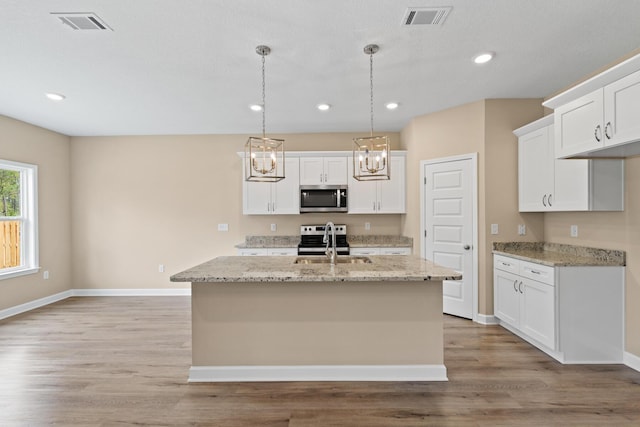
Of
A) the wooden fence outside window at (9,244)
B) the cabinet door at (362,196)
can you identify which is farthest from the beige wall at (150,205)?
the cabinet door at (362,196)

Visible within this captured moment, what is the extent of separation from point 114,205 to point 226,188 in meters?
1.95

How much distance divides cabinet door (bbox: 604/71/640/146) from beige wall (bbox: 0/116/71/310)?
674cm

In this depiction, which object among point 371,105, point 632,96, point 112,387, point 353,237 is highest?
point 371,105

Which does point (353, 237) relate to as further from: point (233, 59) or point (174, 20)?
point (174, 20)

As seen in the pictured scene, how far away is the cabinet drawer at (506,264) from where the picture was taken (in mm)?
3436

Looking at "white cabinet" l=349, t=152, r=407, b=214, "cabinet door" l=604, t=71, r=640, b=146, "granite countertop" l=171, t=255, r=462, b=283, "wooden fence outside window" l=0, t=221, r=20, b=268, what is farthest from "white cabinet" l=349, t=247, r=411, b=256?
"wooden fence outside window" l=0, t=221, r=20, b=268

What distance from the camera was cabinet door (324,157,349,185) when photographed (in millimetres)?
4984

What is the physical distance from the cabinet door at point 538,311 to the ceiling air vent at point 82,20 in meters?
4.28

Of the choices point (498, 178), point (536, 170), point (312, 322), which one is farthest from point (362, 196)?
point (312, 322)

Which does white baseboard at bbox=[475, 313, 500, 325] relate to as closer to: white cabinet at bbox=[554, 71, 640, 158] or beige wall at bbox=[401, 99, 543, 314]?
beige wall at bbox=[401, 99, 543, 314]

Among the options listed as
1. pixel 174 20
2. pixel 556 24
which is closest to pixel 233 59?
pixel 174 20

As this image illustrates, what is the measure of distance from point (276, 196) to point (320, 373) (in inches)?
117

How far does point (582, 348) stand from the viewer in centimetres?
285

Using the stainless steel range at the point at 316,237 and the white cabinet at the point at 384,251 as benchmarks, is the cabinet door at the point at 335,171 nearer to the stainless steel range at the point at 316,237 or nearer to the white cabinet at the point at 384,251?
the stainless steel range at the point at 316,237
